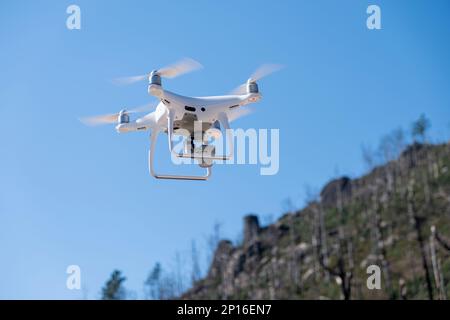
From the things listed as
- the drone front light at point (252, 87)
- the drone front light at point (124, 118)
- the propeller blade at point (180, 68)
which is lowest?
the drone front light at point (124, 118)

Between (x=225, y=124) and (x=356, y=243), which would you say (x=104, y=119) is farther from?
(x=356, y=243)

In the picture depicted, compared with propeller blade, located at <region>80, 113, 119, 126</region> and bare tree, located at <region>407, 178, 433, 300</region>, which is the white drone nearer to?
propeller blade, located at <region>80, 113, 119, 126</region>

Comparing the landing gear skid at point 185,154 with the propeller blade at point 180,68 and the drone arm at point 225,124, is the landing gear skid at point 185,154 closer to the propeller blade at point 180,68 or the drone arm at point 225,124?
the drone arm at point 225,124

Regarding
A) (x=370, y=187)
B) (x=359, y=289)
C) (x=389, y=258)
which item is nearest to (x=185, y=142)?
(x=359, y=289)

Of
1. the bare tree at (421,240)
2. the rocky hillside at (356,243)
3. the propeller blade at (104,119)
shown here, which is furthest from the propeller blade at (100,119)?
the rocky hillside at (356,243)

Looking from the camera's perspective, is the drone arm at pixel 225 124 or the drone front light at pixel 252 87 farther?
the drone front light at pixel 252 87
